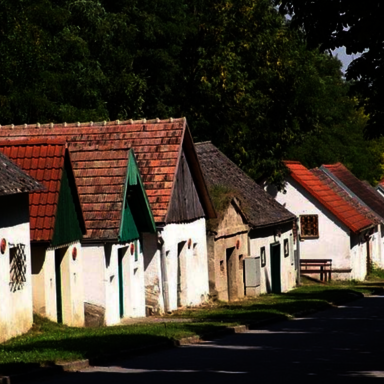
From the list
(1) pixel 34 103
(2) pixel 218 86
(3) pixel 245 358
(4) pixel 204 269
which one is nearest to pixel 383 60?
(3) pixel 245 358

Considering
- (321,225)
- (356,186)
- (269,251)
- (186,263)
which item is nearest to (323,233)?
(321,225)

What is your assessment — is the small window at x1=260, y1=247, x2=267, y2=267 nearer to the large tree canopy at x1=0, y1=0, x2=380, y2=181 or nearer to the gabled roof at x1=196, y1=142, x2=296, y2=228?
the gabled roof at x1=196, y1=142, x2=296, y2=228

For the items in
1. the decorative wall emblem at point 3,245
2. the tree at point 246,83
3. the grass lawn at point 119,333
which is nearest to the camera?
the grass lawn at point 119,333

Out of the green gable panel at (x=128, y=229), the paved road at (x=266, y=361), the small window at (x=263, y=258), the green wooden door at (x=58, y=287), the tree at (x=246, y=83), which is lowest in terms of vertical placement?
the paved road at (x=266, y=361)

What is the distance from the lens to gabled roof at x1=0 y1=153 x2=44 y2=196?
75.4 ft

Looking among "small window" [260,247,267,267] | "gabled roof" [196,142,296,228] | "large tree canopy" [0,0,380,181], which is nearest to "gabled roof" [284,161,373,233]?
"large tree canopy" [0,0,380,181]

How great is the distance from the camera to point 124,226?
3138cm

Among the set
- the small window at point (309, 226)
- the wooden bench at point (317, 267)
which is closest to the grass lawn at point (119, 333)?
the wooden bench at point (317, 267)

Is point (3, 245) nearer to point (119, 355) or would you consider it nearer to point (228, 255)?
point (119, 355)

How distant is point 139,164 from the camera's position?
1383 inches

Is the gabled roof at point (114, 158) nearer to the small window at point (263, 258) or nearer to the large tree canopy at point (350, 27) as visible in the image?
the small window at point (263, 258)

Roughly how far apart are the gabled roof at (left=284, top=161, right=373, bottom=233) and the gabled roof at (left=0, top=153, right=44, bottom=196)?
37.0 m

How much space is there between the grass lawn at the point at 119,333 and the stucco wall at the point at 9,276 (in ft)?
0.93

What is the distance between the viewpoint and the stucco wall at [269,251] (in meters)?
47.8
